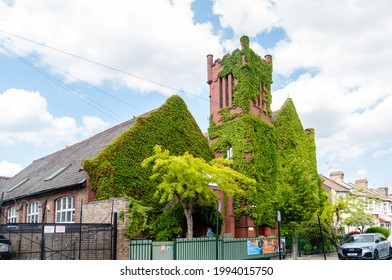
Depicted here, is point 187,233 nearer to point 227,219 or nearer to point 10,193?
point 227,219

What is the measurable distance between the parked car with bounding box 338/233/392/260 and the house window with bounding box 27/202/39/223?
819 inches

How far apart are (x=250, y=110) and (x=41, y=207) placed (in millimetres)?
20391

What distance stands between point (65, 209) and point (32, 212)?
503 centimetres

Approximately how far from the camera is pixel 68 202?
85.5 ft

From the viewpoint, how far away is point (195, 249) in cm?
2016

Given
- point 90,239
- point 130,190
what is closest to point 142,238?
point 90,239

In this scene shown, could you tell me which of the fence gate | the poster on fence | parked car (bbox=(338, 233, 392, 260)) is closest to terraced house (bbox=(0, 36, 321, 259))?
the fence gate

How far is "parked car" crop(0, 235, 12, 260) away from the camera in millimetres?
19847

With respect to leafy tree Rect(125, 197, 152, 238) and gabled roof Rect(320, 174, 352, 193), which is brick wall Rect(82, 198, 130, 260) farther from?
gabled roof Rect(320, 174, 352, 193)

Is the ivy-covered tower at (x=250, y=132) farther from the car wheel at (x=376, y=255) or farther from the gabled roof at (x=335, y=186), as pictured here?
the gabled roof at (x=335, y=186)

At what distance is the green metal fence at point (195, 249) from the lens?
19312 mm

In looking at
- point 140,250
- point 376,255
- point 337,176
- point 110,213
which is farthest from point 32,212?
point 337,176

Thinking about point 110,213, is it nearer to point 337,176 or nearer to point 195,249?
point 195,249

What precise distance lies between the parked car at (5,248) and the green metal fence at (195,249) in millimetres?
6175
